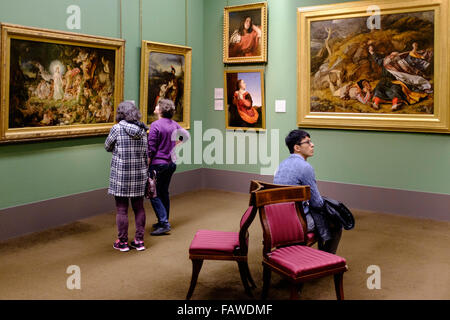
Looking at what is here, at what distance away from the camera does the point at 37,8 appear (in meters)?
7.57

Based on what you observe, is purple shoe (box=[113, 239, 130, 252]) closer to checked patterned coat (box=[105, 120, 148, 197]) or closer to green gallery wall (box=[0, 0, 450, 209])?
checked patterned coat (box=[105, 120, 148, 197])

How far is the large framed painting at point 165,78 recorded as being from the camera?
9.56 m

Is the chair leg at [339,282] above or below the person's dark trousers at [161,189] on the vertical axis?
below

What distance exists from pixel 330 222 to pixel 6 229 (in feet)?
16.2

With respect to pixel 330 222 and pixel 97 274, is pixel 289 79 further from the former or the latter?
pixel 97 274

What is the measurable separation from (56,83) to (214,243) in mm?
4424

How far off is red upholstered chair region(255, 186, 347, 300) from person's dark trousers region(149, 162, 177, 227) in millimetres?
3080

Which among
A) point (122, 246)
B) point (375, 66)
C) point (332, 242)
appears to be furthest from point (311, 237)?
point (375, 66)

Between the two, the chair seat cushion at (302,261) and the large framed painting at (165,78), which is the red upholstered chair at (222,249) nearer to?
the chair seat cushion at (302,261)

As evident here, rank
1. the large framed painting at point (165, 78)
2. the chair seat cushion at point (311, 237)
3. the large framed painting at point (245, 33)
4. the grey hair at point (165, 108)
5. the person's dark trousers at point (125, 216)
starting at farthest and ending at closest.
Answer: the large framed painting at point (245, 33) < the large framed painting at point (165, 78) < the grey hair at point (165, 108) < the person's dark trousers at point (125, 216) < the chair seat cushion at point (311, 237)

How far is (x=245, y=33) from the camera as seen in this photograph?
1056cm

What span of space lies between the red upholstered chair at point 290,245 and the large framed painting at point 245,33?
6.03m

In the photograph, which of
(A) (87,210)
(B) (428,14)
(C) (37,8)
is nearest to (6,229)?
(A) (87,210)

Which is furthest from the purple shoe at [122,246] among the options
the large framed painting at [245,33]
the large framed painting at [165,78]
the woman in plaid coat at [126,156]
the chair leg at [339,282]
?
the large framed painting at [245,33]
